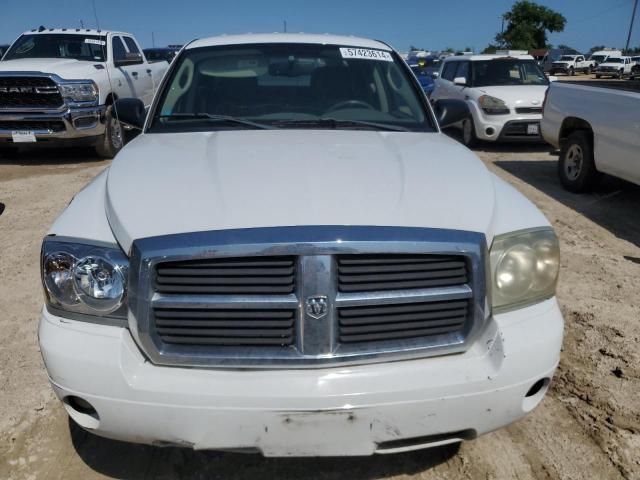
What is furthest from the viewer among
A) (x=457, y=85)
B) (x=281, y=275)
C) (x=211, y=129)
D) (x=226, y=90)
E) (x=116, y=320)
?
(x=457, y=85)

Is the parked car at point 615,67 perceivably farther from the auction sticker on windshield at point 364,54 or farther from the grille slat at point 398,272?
the grille slat at point 398,272

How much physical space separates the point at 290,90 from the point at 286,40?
0.57 m

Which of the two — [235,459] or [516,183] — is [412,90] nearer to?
[235,459]

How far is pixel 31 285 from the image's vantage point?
4.35 metres

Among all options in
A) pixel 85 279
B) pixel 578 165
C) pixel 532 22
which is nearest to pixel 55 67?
pixel 578 165

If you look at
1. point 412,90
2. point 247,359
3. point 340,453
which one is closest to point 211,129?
point 412,90

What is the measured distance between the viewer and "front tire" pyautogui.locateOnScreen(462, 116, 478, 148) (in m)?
10.3

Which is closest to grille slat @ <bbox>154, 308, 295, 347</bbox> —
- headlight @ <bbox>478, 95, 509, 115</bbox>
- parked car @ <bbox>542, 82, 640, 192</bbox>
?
parked car @ <bbox>542, 82, 640, 192</bbox>

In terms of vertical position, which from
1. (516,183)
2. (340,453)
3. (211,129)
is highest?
(211,129)

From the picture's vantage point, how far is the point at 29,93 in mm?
8500

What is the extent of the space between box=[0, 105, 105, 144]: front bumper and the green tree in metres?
72.5

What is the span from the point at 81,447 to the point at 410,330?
1609 millimetres

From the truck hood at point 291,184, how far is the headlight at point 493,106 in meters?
7.43

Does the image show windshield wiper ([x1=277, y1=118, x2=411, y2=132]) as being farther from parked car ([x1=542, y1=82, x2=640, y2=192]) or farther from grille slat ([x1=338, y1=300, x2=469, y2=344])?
parked car ([x1=542, y1=82, x2=640, y2=192])
